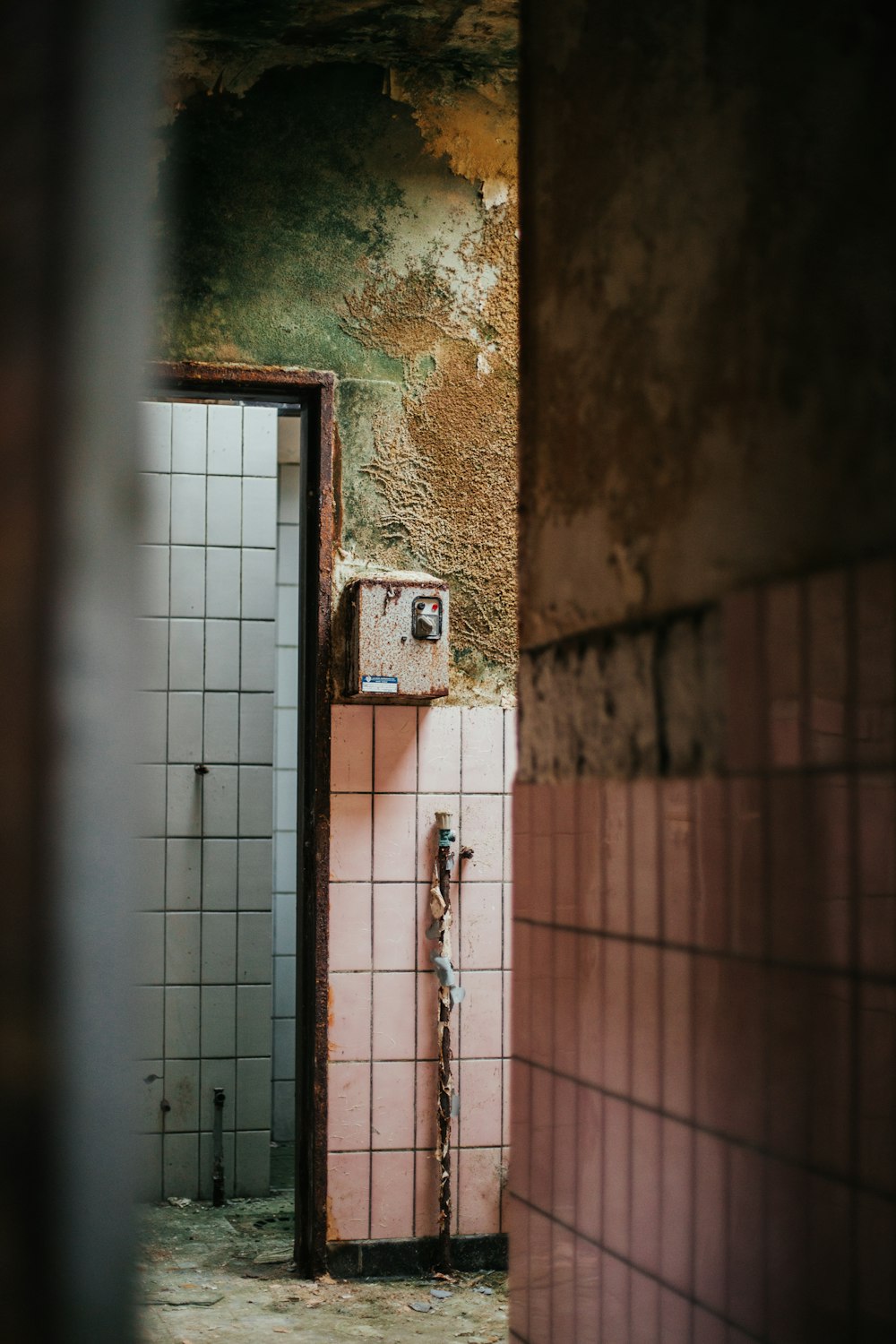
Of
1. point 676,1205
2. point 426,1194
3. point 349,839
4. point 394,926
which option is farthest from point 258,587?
point 676,1205

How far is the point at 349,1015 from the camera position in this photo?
3.63 m

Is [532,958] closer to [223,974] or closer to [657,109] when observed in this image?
[657,109]

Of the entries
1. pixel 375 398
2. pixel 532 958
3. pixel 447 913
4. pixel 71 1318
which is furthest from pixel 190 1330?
pixel 71 1318

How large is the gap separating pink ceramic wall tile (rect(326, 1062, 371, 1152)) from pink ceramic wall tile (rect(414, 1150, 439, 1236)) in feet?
0.58

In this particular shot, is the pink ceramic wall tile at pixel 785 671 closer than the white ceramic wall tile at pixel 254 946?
Yes

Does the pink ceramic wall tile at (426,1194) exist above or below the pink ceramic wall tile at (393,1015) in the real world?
below

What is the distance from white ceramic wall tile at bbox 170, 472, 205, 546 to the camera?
465 cm

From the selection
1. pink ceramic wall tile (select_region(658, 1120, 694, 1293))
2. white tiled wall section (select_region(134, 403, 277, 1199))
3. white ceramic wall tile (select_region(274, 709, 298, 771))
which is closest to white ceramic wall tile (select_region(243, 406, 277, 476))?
white tiled wall section (select_region(134, 403, 277, 1199))

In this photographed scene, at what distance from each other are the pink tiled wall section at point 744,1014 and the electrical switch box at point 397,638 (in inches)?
84.1

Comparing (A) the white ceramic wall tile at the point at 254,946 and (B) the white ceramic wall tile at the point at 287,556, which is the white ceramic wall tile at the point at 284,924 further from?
(B) the white ceramic wall tile at the point at 287,556

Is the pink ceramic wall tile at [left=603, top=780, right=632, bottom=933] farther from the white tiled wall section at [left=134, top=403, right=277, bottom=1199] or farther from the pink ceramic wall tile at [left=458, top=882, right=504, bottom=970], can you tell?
the white tiled wall section at [left=134, top=403, right=277, bottom=1199]

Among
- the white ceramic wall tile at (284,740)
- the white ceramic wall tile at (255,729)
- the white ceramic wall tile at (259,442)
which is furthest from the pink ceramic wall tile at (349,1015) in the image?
the white ceramic wall tile at (259,442)

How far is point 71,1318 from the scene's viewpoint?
1.97 feet

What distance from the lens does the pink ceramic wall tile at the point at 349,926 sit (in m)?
3.64
